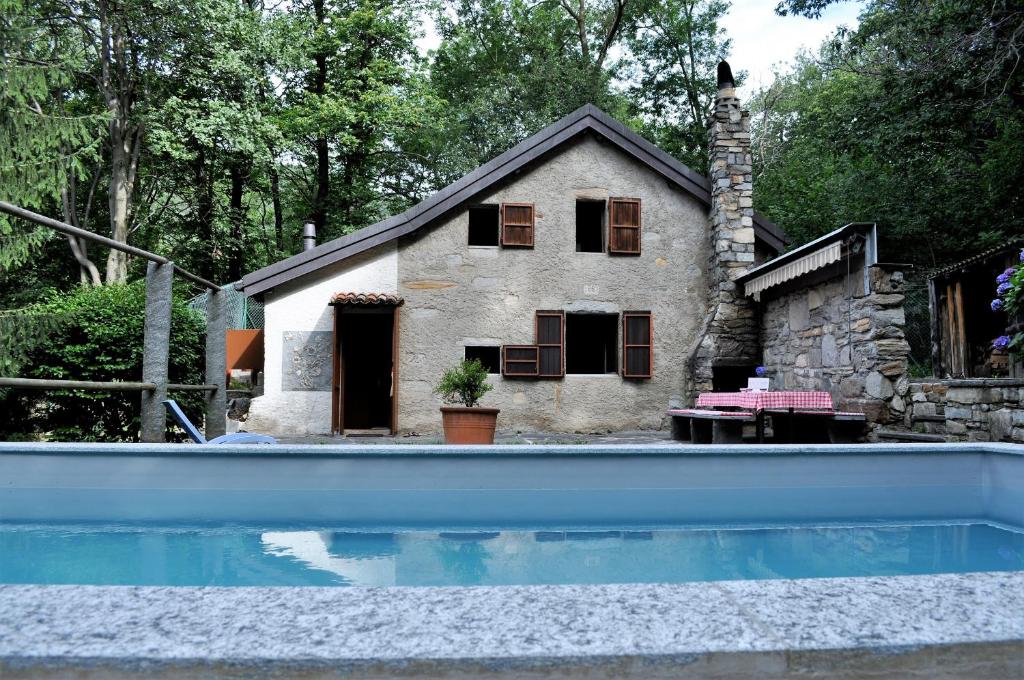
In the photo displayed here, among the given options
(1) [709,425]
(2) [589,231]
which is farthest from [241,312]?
(1) [709,425]

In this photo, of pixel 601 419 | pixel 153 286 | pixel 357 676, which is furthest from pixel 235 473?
pixel 601 419

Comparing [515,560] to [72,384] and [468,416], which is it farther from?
[468,416]

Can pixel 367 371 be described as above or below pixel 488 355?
below

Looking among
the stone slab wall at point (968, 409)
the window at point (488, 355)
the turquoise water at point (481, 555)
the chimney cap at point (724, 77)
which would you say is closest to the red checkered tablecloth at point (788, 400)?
the stone slab wall at point (968, 409)

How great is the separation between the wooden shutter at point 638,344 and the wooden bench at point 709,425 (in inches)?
71.0

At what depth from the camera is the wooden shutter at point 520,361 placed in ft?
39.8

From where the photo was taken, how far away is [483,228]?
13.7 meters

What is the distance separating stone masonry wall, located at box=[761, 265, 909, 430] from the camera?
824 centimetres

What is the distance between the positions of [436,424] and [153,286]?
22.4 feet

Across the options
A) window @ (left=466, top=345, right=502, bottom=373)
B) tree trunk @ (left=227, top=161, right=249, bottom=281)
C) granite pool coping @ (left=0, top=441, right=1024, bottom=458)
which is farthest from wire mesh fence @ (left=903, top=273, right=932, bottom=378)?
tree trunk @ (left=227, top=161, right=249, bottom=281)

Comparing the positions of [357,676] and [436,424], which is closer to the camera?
[357,676]

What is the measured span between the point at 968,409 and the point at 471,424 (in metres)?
5.45

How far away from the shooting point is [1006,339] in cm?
661

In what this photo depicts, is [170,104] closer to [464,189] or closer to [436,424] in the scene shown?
[464,189]
